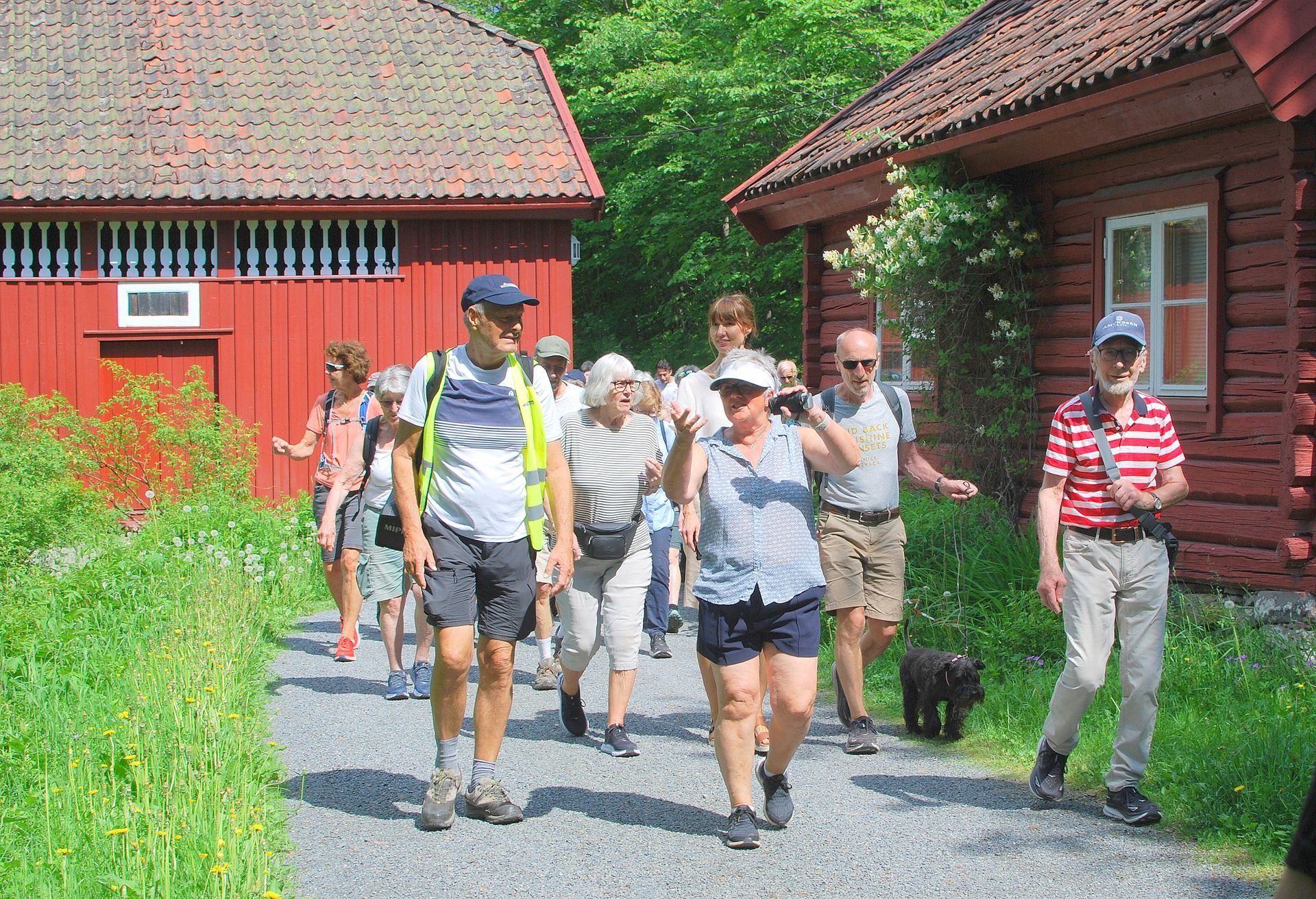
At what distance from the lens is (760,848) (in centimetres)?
486

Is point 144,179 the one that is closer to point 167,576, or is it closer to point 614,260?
point 167,576

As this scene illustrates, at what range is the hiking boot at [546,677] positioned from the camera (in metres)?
7.83

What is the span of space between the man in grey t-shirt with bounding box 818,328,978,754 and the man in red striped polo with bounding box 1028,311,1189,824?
1050 mm

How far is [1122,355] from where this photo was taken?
514 centimetres

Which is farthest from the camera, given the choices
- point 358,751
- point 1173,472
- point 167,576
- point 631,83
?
point 631,83

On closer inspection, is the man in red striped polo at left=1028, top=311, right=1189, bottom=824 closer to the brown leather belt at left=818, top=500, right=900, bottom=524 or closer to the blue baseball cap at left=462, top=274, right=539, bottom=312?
the brown leather belt at left=818, top=500, right=900, bottom=524

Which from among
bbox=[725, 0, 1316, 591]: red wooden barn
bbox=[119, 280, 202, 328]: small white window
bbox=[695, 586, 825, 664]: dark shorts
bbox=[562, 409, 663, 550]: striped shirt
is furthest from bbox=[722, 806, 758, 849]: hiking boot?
bbox=[119, 280, 202, 328]: small white window

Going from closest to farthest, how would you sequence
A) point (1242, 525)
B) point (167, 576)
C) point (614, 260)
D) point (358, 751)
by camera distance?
point (358, 751) → point (1242, 525) → point (167, 576) → point (614, 260)

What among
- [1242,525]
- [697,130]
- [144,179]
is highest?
[697,130]

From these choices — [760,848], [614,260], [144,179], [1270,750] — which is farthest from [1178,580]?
[614,260]

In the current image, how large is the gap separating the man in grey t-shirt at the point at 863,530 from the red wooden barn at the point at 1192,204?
2.78 m

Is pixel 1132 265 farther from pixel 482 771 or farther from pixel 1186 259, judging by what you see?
pixel 482 771

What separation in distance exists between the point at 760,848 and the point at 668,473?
1.38 metres

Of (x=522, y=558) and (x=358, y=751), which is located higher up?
(x=522, y=558)
